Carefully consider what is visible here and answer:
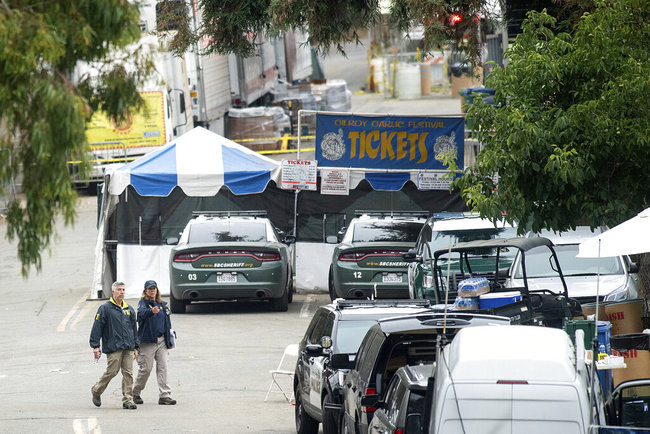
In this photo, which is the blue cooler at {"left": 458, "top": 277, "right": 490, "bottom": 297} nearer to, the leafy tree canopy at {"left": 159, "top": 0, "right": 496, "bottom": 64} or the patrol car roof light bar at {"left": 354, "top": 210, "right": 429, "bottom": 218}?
the leafy tree canopy at {"left": 159, "top": 0, "right": 496, "bottom": 64}

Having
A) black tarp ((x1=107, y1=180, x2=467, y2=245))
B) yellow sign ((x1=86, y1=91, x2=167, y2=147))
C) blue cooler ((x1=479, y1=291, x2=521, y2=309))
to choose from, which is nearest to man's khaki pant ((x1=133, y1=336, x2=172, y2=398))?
blue cooler ((x1=479, y1=291, x2=521, y2=309))

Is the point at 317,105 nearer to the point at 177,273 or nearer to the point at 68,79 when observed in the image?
the point at 177,273

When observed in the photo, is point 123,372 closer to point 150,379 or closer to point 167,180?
point 150,379

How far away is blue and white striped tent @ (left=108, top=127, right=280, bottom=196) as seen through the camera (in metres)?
21.2

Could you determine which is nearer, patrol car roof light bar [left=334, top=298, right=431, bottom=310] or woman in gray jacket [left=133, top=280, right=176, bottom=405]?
patrol car roof light bar [left=334, top=298, right=431, bottom=310]

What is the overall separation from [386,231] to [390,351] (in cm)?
1088

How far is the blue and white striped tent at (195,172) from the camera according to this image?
21188mm

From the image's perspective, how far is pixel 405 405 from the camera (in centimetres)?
785

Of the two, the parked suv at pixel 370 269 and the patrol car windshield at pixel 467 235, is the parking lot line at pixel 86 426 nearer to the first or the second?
the patrol car windshield at pixel 467 235

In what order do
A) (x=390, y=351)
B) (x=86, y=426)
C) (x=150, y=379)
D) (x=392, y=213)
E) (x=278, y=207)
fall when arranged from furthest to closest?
(x=278, y=207) → (x=392, y=213) → (x=150, y=379) → (x=86, y=426) → (x=390, y=351)

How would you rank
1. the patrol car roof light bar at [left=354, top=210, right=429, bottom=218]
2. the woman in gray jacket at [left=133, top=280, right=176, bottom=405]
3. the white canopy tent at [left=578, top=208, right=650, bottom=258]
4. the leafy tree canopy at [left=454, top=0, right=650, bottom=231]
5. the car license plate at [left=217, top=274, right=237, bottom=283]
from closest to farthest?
1. the white canopy tent at [left=578, top=208, right=650, bottom=258]
2. the leafy tree canopy at [left=454, top=0, right=650, bottom=231]
3. the woman in gray jacket at [left=133, top=280, right=176, bottom=405]
4. the car license plate at [left=217, top=274, right=237, bottom=283]
5. the patrol car roof light bar at [left=354, top=210, right=429, bottom=218]

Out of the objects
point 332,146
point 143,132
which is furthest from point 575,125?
point 143,132

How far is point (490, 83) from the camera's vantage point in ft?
38.1

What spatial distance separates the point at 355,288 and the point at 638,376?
9.05 meters
